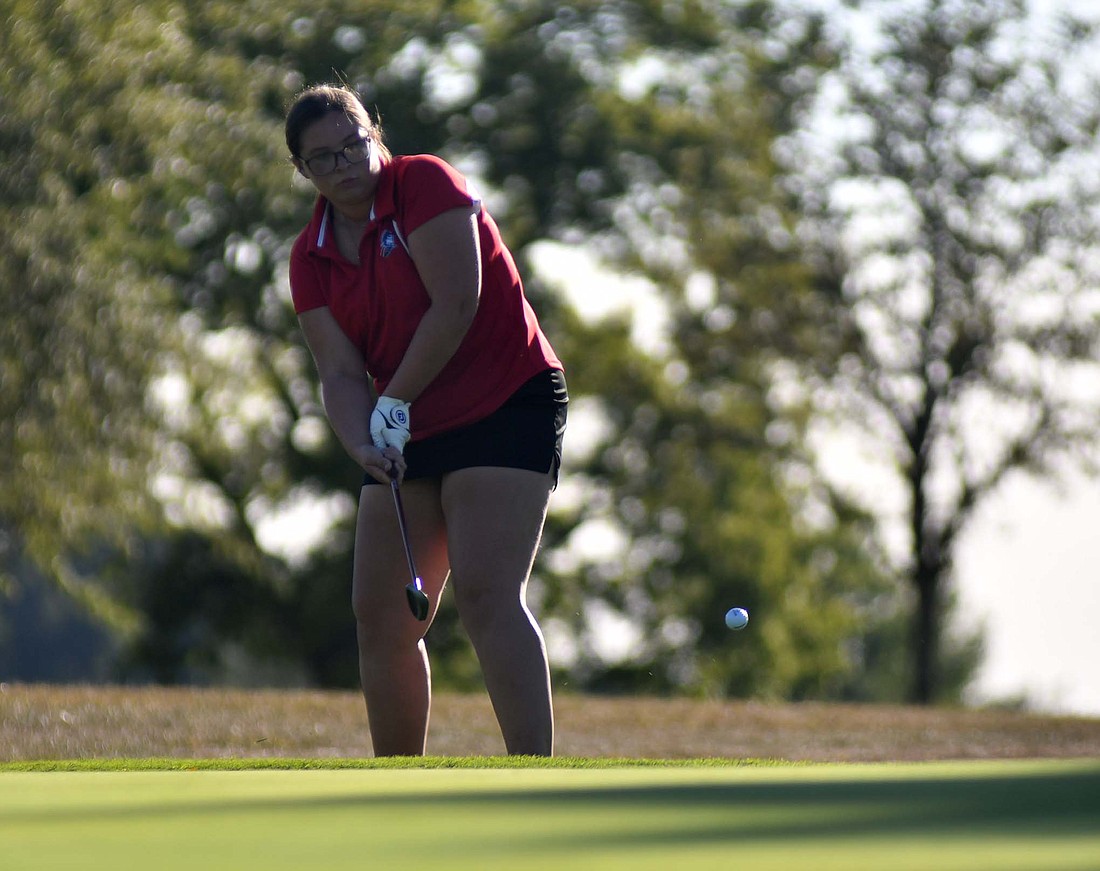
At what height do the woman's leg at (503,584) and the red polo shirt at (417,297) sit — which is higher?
the red polo shirt at (417,297)

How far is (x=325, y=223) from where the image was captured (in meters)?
5.30

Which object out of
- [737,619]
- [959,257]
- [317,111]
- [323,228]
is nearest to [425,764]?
[323,228]

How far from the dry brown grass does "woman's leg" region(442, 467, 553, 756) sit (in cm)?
200

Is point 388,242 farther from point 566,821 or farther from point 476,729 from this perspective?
point 476,729

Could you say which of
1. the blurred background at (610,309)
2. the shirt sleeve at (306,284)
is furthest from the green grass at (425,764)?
the blurred background at (610,309)

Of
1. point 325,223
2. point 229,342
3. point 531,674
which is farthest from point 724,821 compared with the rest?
point 229,342

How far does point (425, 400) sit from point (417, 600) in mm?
537

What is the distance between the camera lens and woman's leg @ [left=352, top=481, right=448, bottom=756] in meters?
5.23

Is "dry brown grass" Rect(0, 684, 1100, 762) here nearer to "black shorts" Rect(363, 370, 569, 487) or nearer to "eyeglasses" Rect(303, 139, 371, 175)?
"black shorts" Rect(363, 370, 569, 487)

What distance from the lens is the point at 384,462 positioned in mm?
4973

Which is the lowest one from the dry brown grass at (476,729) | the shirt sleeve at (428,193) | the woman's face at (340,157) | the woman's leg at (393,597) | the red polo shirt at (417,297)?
the dry brown grass at (476,729)

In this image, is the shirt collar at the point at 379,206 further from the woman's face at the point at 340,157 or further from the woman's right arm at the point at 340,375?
the woman's right arm at the point at 340,375

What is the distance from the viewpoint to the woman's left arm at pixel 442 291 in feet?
16.4

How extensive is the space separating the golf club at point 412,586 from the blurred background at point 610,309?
35.3ft
